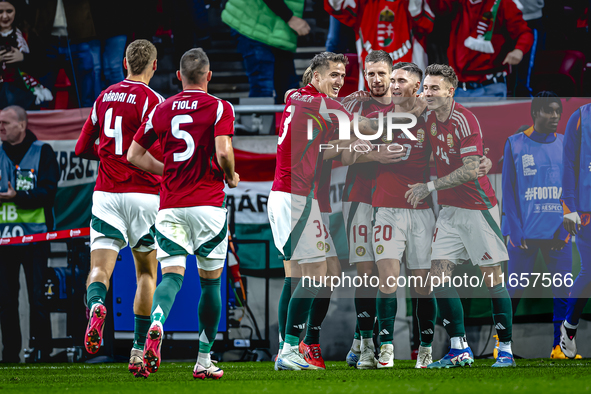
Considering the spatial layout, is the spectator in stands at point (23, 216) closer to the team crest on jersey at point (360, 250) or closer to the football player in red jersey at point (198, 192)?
the football player in red jersey at point (198, 192)

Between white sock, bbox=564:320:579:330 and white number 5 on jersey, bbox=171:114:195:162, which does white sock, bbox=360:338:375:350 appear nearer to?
white number 5 on jersey, bbox=171:114:195:162

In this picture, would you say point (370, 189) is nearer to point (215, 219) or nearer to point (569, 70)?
point (215, 219)

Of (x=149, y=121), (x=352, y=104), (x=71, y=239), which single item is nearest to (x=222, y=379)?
(x=149, y=121)

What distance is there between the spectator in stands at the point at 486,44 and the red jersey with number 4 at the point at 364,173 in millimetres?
1948

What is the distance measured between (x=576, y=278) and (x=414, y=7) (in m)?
3.41

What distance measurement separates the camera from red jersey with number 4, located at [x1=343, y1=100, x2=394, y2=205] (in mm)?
5184

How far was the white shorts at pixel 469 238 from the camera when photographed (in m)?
4.84

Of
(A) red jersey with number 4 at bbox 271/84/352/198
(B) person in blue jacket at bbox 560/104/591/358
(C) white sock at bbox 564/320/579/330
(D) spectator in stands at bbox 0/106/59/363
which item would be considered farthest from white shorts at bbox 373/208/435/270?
(D) spectator in stands at bbox 0/106/59/363

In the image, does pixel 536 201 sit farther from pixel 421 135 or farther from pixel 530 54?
pixel 421 135

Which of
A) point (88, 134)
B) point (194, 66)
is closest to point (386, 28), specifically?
point (194, 66)

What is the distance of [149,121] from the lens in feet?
13.8

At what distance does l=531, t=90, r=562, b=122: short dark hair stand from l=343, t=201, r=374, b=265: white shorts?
8.43 feet

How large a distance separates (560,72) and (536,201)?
4.89ft

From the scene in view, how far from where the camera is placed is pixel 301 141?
4.78 metres
